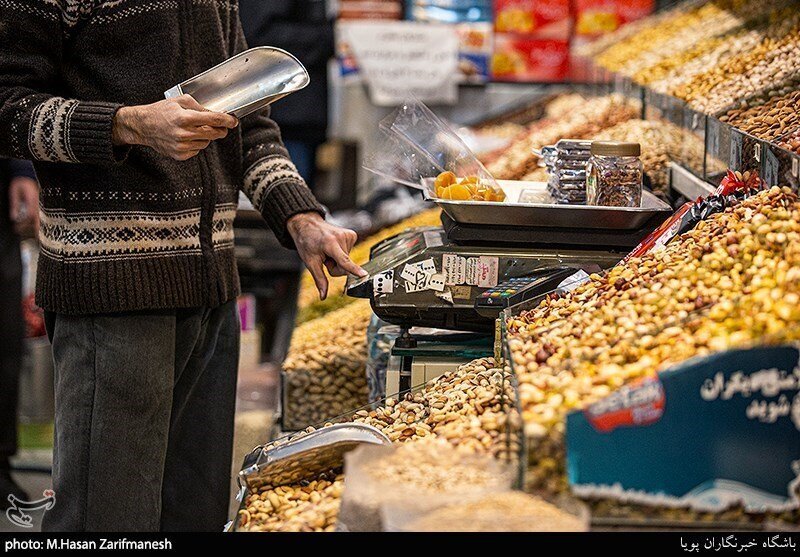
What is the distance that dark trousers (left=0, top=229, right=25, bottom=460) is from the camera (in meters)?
3.84

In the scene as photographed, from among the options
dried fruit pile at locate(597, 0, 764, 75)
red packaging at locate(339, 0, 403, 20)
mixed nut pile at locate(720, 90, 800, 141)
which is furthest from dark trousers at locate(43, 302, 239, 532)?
red packaging at locate(339, 0, 403, 20)

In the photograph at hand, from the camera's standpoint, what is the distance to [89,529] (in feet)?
5.90

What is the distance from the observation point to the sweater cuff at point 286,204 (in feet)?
6.98

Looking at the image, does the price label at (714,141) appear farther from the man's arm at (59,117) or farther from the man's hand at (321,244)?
the man's arm at (59,117)

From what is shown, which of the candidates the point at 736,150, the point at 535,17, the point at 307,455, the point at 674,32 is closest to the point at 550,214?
the point at 736,150

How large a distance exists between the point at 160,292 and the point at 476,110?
383 centimetres

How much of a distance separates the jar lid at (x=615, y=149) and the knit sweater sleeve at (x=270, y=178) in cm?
56

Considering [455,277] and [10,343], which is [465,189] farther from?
[10,343]

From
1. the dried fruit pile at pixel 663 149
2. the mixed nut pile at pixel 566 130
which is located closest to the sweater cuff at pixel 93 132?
the dried fruit pile at pixel 663 149

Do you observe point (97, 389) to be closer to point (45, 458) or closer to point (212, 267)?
point (212, 267)

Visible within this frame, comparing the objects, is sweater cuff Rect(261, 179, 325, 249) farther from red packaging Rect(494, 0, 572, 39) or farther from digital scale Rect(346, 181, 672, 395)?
red packaging Rect(494, 0, 572, 39)

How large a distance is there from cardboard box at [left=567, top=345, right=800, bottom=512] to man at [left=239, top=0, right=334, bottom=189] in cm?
341

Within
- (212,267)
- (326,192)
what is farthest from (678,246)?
(326,192)

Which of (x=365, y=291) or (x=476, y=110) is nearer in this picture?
(x=365, y=291)
